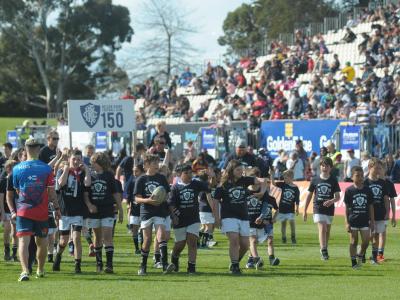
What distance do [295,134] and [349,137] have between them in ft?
9.42

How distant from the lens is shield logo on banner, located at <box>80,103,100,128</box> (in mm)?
30203

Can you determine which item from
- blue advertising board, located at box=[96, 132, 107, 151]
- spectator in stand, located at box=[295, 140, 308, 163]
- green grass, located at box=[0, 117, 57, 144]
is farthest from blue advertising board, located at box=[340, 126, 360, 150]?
green grass, located at box=[0, 117, 57, 144]

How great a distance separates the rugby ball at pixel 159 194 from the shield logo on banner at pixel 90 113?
1355cm

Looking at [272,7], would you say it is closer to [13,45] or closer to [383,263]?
[13,45]

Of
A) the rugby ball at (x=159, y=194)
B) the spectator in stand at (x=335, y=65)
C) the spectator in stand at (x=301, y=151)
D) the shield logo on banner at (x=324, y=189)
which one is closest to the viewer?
the rugby ball at (x=159, y=194)

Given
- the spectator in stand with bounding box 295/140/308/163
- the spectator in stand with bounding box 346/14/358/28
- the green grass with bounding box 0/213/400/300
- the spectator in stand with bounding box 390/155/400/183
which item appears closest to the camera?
the green grass with bounding box 0/213/400/300

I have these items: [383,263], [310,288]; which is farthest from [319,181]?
[310,288]

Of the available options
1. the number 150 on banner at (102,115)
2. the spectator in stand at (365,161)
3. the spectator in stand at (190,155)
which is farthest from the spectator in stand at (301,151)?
the number 150 on banner at (102,115)

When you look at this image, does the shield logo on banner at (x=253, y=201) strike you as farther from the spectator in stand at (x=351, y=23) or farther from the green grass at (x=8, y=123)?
the green grass at (x=8, y=123)

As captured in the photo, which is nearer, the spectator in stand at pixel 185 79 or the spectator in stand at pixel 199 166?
the spectator in stand at pixel 199 166

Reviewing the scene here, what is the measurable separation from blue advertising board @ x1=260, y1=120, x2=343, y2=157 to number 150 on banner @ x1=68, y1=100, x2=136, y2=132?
7.49 meters

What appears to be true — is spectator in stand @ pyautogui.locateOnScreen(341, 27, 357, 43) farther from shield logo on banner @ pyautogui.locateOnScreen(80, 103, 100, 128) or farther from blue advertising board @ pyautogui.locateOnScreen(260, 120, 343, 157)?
shield logo on banner @ pyautogui.locateOnScreen(80, 103, 100, 128)

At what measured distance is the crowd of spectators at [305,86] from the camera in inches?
1447

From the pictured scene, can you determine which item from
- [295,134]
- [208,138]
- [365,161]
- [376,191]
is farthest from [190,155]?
[376,191]
